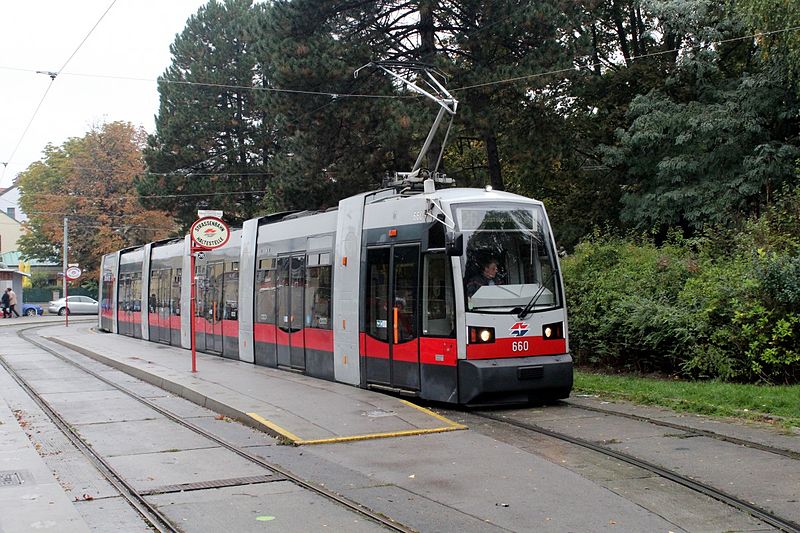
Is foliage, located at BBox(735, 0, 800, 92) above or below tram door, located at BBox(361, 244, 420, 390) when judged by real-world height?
above

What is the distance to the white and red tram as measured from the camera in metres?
12.0

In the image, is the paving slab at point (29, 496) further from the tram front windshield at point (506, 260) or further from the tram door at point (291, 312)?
the tram door at point (291, 312)

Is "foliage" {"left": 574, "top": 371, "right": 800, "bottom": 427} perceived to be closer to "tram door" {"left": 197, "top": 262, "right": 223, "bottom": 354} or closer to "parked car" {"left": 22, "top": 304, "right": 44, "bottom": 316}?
"tram door" {"left": 197, "top": 262, "right": 223, "bottom": 354}

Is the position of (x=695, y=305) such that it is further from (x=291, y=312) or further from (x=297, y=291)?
(x=291, y=312)

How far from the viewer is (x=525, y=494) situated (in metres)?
7.66

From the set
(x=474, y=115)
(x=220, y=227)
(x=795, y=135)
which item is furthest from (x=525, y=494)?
(x=795, y=135)

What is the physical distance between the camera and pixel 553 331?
41.1 feet

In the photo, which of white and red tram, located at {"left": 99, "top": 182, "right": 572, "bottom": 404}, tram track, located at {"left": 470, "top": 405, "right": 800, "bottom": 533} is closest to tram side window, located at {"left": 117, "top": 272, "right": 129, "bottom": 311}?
white and red tram, located at {"left": 99, "top": 182, "right": 572, "bottom": 404}

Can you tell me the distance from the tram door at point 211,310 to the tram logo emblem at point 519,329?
1195 cm

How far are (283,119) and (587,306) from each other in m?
13.5

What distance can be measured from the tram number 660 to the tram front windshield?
457mm

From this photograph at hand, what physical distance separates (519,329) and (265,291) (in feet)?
26.8

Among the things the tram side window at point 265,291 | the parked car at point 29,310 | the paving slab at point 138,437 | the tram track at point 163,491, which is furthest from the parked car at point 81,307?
the paving slab at point 138,437

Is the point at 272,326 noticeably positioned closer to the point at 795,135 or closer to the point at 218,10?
the point at 795,135
